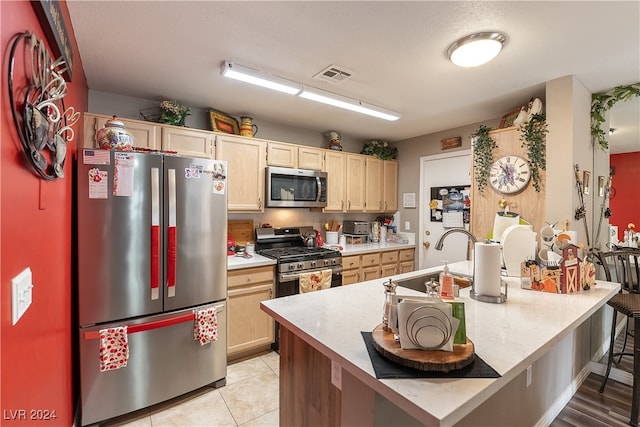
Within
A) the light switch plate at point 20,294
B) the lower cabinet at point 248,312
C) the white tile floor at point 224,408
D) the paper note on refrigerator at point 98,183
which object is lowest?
the white tile floor at point 224,408

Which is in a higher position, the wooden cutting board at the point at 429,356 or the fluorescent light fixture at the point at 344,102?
the fluorescent light fixture at the point at 344,102

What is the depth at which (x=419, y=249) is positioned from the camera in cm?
415

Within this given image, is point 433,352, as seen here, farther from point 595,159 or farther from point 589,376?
point 595,159

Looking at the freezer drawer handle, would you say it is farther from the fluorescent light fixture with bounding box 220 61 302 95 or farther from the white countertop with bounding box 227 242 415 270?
the fluorescent light fixture with bounding box 220 61 302 95

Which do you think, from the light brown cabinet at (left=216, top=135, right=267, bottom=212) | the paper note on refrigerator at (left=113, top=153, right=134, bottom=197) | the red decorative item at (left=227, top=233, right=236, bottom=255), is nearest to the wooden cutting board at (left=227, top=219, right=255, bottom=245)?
the red decorative item at (left=227, top=233, right=236, bottom=255)

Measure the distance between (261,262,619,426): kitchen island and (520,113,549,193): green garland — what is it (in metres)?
1.01

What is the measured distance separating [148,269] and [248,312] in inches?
41.4

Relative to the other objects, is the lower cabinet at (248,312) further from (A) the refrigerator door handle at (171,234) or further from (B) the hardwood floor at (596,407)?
(B) the hardwood floor at (596,407)

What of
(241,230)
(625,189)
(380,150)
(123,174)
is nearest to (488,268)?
(123,174)

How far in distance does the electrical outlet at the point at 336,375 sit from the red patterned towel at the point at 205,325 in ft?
4.47

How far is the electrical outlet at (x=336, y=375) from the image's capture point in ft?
3.67

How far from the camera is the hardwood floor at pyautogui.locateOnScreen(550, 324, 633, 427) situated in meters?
1.91

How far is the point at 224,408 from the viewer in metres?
2.08

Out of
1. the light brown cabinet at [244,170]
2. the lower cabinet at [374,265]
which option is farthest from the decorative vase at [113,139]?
the lower cabinet at [374,265]
